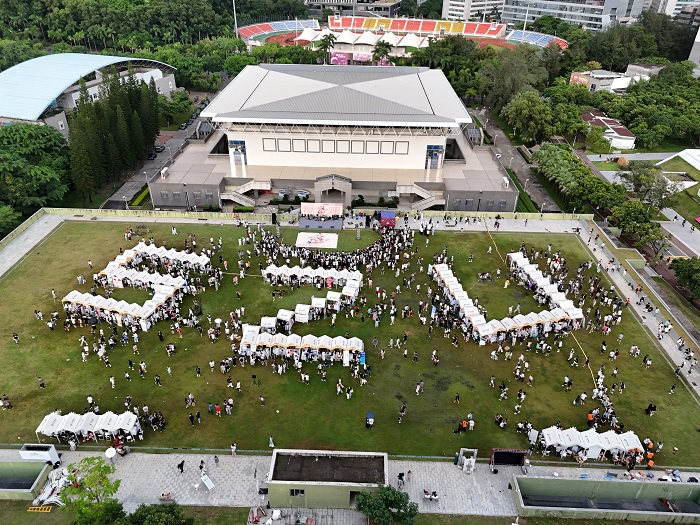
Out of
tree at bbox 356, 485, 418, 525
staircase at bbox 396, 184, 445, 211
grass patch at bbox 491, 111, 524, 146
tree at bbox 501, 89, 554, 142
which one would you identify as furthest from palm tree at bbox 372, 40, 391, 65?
tree at bbox 356, 485, 418, 525

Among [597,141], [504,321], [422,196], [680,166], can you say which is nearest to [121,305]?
[504,321]

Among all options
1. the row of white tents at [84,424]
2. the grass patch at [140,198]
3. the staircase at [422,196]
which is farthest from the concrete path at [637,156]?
the row of white tents at [84,424]

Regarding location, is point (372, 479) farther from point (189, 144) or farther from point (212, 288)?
point (189, 144)

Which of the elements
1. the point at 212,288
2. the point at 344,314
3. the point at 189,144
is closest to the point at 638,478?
the point at 344,314

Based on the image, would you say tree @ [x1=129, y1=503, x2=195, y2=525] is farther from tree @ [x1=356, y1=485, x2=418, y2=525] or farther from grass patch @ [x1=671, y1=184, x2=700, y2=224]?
grass patch @ [x1=671, y1=184, x2=700, y2=224]

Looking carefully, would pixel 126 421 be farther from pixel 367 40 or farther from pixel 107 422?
pixel 367 40

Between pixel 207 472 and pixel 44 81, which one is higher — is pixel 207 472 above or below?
below
